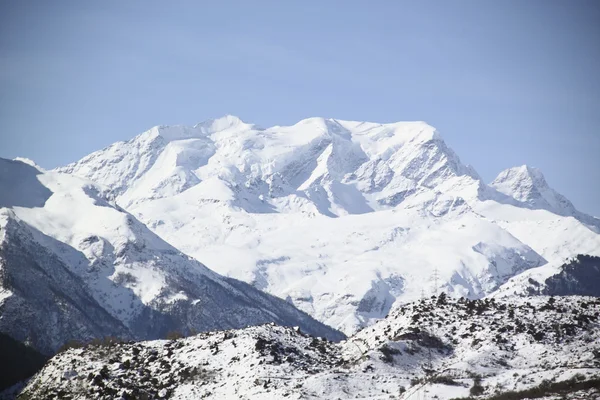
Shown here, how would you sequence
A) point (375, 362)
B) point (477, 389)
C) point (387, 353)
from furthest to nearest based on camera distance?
point (387, 353) < point (375, 362) < point (477, 389)

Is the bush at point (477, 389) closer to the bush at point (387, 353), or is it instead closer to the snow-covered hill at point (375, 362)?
Answer: the snow-covered hill at point (375, 362)

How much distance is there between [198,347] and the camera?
11019cm

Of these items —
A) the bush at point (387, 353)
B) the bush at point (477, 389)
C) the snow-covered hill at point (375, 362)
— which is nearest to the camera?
the bush at point (477, 389)

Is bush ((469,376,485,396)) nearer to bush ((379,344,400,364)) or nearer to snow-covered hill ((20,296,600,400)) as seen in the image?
snow-covered hill ((20,296,600,400))

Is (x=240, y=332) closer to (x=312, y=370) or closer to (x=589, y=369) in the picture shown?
(x=312, y=370)

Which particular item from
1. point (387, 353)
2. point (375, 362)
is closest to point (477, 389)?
point (375, 362)

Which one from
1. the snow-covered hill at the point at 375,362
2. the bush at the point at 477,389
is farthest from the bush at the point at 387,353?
the bush at the point at 477,389

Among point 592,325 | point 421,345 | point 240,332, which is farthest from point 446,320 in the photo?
point 240,332

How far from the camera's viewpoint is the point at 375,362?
102 metres

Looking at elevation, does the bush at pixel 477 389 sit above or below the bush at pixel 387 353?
below

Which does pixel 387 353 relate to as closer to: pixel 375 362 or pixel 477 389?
pixel 375 362

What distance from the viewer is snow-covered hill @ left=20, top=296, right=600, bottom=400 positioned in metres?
92.9

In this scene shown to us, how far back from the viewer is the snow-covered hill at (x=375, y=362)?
9294 centimetres

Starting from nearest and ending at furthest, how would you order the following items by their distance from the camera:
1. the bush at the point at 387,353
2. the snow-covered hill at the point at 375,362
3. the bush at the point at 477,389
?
the bush at the point at 477,389 → the snow-covered hill at the point at 375,362 → the bush at the point at 387,353
